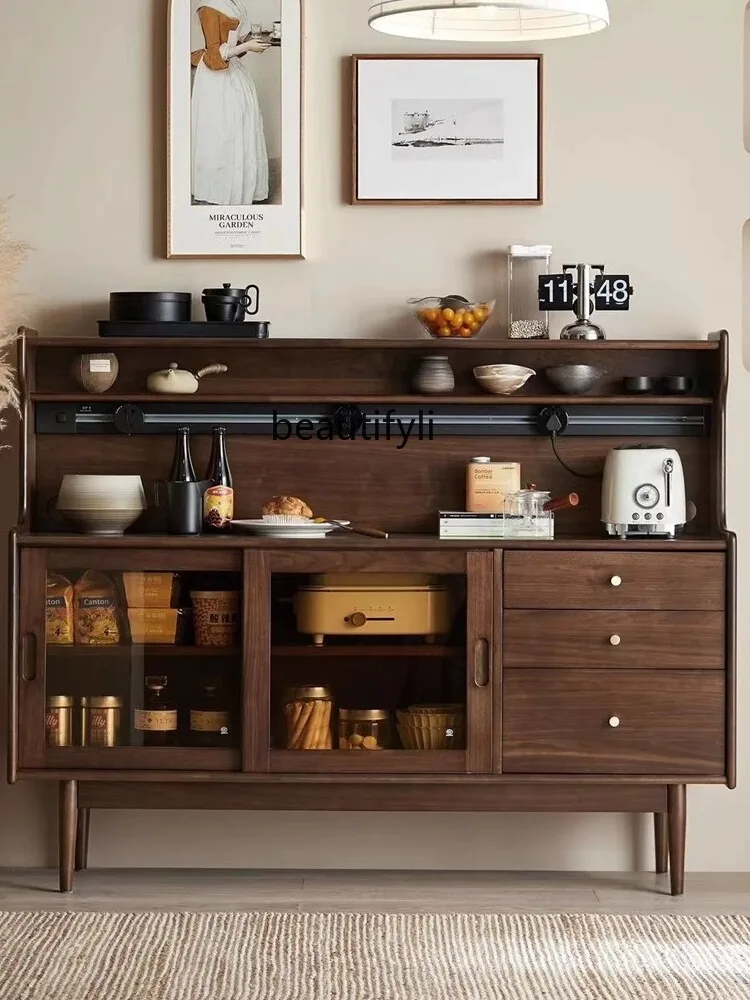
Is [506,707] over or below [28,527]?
below

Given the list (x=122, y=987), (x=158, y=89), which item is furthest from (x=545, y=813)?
(x=158, y=89)

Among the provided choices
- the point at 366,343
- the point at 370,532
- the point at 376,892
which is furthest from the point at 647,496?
the point at 376,892

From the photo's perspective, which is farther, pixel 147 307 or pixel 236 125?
pixel 236 125

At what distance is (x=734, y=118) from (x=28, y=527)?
219cm

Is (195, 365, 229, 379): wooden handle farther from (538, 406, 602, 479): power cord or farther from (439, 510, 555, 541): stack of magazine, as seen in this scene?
(538, 406, 602, 479): power cord

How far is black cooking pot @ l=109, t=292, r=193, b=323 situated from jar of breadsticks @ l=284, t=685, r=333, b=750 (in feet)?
3.37

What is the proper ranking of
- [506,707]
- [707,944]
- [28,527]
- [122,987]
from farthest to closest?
[28,527] → [506,707] → [707,944] → [122,987]

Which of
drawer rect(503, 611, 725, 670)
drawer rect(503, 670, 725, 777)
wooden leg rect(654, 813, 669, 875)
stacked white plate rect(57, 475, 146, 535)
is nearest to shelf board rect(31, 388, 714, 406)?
stacked white plate rect(57, 475, 146, 535)

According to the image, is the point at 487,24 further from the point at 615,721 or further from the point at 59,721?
the point at 59,721

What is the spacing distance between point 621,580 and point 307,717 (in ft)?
2.78

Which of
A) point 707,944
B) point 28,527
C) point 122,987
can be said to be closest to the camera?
point 122,987

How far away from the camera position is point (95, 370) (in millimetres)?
3523

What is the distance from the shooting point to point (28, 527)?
11.5ft

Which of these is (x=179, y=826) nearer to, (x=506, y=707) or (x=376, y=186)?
(x=506, y=707)
